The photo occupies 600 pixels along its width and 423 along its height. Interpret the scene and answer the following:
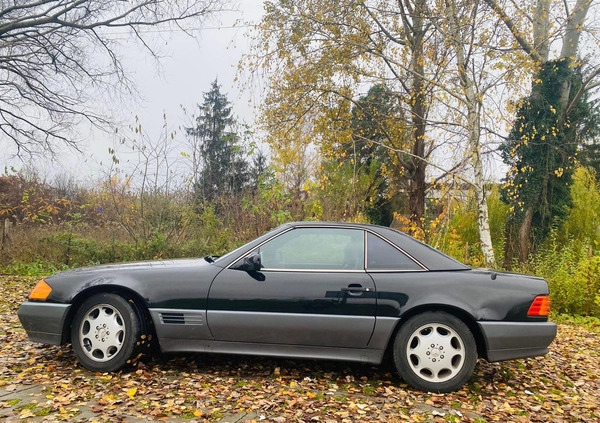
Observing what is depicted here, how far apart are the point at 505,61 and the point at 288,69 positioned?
5.93 meters

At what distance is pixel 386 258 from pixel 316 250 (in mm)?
652

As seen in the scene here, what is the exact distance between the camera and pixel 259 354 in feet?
12.4

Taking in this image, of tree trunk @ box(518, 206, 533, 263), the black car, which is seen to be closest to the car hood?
the black car

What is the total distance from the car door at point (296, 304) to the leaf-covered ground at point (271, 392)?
0.42 m

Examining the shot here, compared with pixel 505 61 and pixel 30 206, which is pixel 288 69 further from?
pixel 30 206

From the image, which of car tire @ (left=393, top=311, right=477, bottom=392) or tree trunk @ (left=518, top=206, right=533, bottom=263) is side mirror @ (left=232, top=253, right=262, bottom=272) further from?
tree trunk @ (left=518, top=206, right=533, bottom=263)

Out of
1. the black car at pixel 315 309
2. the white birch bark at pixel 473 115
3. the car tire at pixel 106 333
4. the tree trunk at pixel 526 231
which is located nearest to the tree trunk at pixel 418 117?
the white birch bark at pixel 473 115

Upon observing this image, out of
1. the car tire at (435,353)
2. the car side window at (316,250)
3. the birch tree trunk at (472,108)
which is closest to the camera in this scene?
the car tire at (435,353)

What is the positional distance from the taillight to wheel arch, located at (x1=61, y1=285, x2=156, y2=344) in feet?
11.1

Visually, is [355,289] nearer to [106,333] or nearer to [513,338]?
[513,338]

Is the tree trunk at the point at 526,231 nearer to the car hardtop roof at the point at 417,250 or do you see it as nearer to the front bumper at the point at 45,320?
the car hardtop roof at the point at 417,250

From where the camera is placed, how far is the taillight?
3713 millimetres

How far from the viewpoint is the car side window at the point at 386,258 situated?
385cm

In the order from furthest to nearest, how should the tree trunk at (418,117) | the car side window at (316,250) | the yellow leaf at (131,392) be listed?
the tree trunk at (418,117) < the car side window at (316,250) < the yellow leaf at (131,392)
